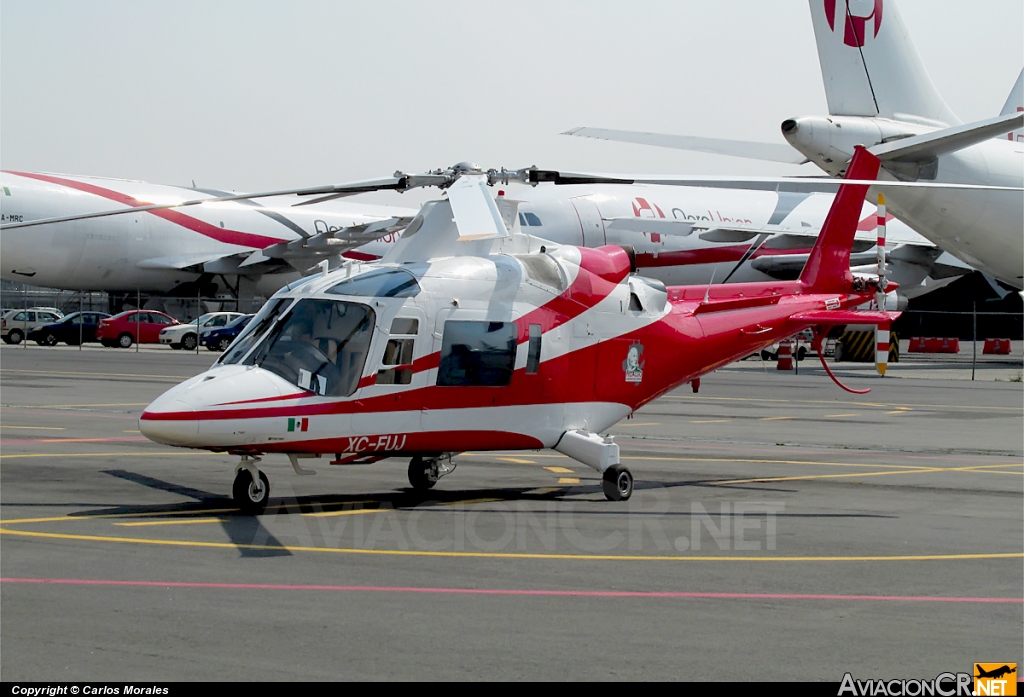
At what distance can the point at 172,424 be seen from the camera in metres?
10.9

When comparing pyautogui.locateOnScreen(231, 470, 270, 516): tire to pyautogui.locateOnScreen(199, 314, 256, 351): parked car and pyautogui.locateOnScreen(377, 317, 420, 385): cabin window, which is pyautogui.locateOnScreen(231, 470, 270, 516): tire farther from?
pyautogui.locateOnScreen(199, 314, 256, 351): parked car

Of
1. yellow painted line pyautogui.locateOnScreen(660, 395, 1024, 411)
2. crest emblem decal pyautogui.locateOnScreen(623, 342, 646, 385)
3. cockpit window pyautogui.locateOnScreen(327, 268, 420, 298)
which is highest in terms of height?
cockpit window pyautogui.locateOnScreen(327, 268, 420, 298)

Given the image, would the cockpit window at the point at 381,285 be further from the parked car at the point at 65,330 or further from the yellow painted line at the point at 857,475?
the parked car at the point at 65,330

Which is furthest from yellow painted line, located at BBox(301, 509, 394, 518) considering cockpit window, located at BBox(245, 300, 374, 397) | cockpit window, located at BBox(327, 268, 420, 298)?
cockpit window, located at BBox(327, 268, 420, 298)

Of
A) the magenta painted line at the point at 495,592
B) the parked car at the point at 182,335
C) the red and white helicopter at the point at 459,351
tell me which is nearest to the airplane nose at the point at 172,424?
the red and white helicopter at the point at 459,351

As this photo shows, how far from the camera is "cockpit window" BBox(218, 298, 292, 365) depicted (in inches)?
475

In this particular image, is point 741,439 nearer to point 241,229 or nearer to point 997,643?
point 997,643

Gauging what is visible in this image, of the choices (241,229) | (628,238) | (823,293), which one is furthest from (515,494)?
(241,229)

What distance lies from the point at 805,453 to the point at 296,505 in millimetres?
9313

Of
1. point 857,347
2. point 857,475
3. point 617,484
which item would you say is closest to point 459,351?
point 617,484

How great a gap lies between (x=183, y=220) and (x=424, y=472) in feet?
133

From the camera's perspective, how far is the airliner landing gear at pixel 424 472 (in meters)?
13.7

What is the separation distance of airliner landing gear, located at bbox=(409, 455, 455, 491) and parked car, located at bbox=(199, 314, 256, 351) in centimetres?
3462

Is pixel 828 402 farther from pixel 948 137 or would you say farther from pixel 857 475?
pixel 857 475
